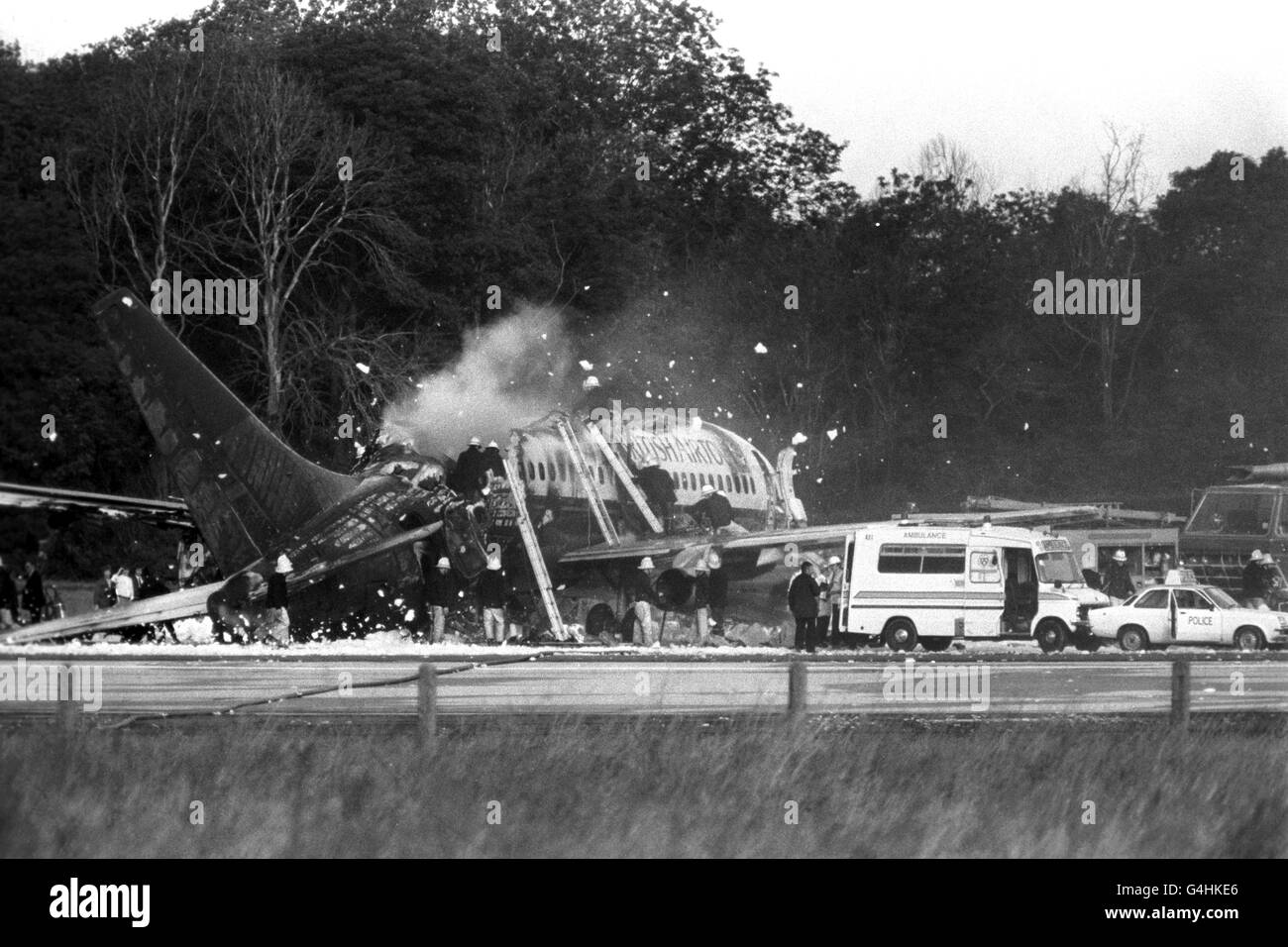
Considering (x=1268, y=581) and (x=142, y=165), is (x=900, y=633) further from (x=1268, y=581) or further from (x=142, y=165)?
(x=142, y=165)

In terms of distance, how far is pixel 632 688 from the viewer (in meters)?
26.7

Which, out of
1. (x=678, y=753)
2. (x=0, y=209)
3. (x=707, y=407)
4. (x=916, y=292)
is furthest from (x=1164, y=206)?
(x=678, y=753)

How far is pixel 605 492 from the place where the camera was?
48.3 meters

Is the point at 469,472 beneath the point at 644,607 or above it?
above

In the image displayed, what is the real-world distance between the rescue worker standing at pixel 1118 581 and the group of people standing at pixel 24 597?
28.7 meters

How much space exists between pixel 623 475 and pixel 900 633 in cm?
968

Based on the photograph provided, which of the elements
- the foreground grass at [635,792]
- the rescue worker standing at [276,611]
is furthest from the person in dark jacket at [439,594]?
the foreground grass at [635,792]

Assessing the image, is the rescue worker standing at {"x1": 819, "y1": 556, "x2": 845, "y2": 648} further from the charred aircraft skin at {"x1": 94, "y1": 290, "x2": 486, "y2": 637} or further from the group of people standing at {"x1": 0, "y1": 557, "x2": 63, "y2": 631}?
the group of people standing at {"x1": 0, "y1": 557, "x2": 63, "y2": 631}

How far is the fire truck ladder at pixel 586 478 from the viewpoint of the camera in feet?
155

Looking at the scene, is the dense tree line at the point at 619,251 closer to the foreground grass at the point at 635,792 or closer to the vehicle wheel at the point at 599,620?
the vehicle wheel at the point at 599,620

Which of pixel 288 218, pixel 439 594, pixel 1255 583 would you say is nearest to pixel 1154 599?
pixel 1255 583

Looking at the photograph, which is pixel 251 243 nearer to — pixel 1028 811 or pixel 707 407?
pixel 707 407

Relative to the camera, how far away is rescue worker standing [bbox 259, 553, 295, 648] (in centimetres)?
3769
